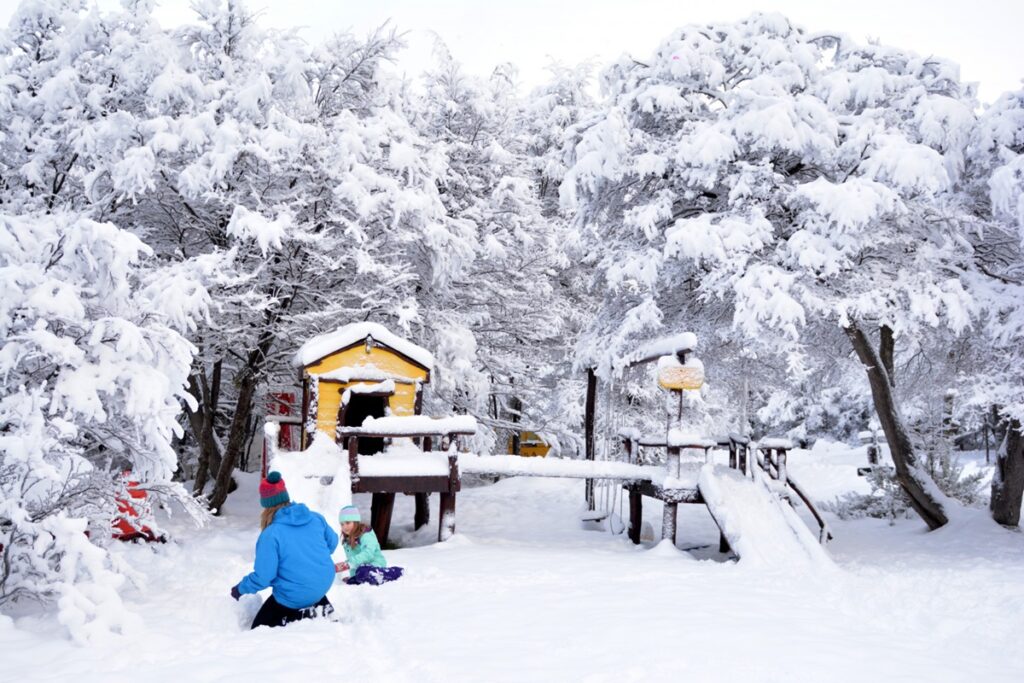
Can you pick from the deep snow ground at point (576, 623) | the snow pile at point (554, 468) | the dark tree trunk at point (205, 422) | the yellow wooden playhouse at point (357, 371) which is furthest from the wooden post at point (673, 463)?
the dark tree trunk at point (205, 422)

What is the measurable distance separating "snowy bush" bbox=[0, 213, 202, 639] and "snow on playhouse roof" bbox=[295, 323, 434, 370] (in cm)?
469

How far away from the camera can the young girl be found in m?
7.82

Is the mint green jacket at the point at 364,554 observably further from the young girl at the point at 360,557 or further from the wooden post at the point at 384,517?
the wooden post at the point at 384,517

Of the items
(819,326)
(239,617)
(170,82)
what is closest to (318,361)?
(170,82)

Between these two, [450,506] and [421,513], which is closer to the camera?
[450,506]

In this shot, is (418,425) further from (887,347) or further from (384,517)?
(887,347)

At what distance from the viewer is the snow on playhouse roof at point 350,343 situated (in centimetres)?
1193

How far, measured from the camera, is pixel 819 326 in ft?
41.3

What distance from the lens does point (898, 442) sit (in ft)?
40.0

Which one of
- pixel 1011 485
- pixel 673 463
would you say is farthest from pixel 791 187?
pixel 1011 485

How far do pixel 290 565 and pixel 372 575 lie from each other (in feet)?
7.07

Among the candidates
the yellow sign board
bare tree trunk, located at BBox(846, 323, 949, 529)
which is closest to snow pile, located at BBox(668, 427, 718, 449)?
the yellow sign board

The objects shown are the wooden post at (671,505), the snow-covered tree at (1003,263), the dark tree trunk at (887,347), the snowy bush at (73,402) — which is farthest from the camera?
the dark tree trunk at (887,347)

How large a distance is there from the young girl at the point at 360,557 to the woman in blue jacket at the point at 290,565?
68.6 inches
